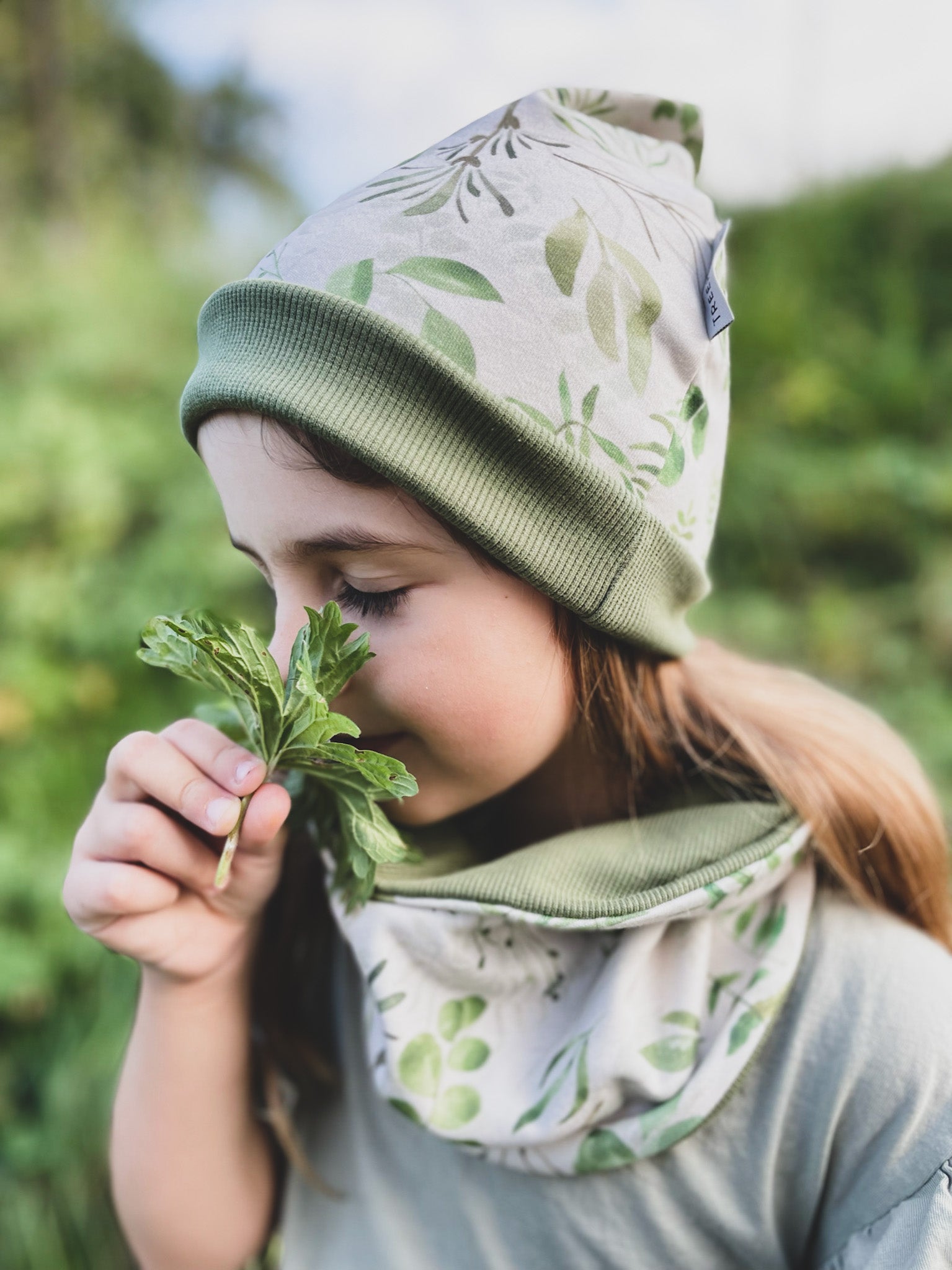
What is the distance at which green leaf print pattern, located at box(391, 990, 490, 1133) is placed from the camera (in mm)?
1284

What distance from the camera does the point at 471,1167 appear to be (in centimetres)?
142

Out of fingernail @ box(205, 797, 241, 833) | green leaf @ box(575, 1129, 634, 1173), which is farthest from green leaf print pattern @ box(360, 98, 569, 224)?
green leaf @ box(575, 1129, 634, 1173)

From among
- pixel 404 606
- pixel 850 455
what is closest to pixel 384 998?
pixel 404 606

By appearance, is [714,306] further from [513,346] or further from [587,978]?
[587,978]

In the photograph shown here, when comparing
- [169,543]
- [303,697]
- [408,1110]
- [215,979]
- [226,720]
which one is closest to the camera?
[303,697]

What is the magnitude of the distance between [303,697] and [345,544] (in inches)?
8.3

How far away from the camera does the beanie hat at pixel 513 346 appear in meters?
1.11

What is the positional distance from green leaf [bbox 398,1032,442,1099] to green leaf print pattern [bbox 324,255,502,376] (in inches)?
38.1

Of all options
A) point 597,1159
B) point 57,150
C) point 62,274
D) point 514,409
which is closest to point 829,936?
point 597,1159

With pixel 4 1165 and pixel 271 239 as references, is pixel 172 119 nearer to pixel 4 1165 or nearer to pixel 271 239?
pixel 271 239

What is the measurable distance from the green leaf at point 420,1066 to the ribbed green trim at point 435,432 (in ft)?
2.24

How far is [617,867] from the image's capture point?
51.1 inches

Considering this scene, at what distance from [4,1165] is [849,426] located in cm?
422

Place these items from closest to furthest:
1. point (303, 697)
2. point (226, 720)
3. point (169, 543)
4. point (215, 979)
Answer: point (303, 697) < point (226, 720) < point (215, 979) < point (169, 543)
